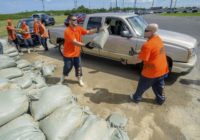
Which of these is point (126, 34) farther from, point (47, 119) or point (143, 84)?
point (47, 119)

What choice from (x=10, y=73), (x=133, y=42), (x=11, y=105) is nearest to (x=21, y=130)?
(x=11, y=105)

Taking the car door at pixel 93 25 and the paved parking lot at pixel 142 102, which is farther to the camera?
the car door at pixel 93 25

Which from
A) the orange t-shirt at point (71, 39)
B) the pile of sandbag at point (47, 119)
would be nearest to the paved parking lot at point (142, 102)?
the pile of sandbag at point (47, 119)

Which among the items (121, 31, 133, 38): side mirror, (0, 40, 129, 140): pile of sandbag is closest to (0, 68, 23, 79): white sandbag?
(0, 40, 129, 140): pile of sandbag

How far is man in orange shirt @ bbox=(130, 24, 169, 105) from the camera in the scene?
3.43 metres

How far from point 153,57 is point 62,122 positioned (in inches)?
82.1

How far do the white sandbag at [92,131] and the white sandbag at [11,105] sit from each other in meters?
0.82

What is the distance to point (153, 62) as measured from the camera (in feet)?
11.8

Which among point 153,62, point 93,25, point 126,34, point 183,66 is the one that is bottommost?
point 183,66

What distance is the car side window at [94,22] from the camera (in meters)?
6.21

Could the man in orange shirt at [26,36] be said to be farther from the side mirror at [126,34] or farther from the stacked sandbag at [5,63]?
the side mirror at [126,34]

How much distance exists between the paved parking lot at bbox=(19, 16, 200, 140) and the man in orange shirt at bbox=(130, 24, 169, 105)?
0.39 meters

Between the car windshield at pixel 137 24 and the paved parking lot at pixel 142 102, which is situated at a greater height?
the car windshield at pixel 137 24

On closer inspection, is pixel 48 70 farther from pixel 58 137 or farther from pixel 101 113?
pixel 58 137
